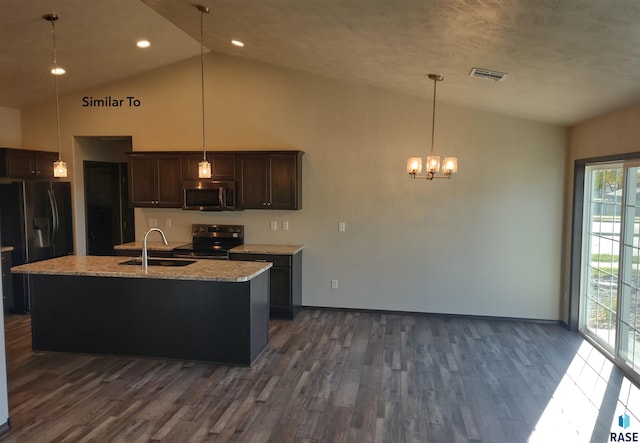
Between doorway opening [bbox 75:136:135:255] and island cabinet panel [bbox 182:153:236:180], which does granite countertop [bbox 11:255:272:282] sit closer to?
island cabinet panel [bbox 182:153:236:180]

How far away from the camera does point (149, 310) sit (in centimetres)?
444

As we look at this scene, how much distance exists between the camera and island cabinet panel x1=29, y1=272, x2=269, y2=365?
4.30m

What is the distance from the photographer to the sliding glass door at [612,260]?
4242mm

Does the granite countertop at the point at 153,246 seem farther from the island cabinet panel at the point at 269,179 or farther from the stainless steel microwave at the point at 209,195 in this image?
the island cabinet panel at the point at 269,179

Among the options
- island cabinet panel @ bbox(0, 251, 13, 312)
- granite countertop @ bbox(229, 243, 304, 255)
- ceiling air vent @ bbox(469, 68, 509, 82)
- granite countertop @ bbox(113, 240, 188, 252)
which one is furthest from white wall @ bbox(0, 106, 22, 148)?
ceiling air vent @ bbox(469, 68, 509, 82)

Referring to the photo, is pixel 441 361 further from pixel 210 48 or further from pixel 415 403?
pixel 210 48

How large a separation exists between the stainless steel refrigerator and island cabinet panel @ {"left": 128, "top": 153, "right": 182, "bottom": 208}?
1079mm

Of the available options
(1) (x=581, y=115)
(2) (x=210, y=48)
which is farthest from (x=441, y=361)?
(2) (x=210, y=48)

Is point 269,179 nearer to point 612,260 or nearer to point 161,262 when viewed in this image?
point 161,262

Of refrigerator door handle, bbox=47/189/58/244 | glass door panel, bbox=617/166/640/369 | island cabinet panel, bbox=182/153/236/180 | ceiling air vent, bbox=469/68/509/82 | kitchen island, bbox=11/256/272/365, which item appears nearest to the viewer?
ceiling air vent, bbox=469/68/509/82

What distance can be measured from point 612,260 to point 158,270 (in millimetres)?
4621

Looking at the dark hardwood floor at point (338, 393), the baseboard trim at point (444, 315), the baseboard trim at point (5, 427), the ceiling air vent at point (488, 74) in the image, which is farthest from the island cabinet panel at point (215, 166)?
the baseboard trim at point (5, 427)

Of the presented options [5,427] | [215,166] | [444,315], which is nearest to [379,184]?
[444,315]

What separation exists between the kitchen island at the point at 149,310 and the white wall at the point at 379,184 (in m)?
1.91
